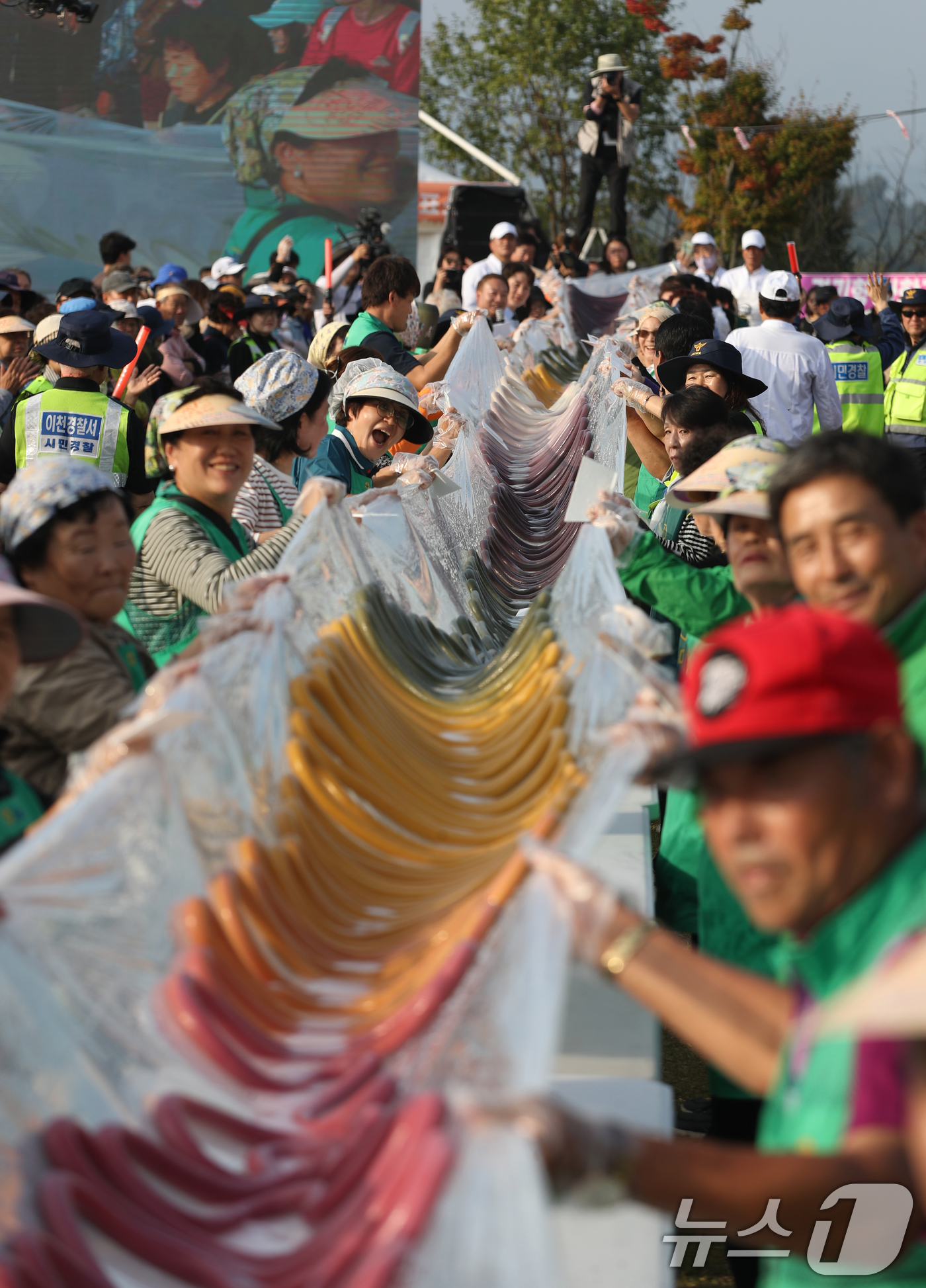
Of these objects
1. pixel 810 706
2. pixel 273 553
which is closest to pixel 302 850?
pixel 273 553

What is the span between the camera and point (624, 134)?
13.9 metres

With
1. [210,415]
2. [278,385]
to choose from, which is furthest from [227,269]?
[210,415]

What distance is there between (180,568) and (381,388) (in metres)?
1.44

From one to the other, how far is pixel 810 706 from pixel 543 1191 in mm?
480

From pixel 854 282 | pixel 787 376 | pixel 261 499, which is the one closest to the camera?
pixel 261 499

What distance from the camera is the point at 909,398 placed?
7.16 meters

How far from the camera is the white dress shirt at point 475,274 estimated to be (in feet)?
32.6

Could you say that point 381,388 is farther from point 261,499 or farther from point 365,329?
point 365,329

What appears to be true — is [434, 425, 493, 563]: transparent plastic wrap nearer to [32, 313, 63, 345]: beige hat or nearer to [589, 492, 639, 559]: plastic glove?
[589, 492, 639, 559]: plastic glove

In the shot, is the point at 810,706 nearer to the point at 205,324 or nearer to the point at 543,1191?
the point at 543,1191

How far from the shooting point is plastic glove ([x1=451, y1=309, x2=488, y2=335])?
646cm

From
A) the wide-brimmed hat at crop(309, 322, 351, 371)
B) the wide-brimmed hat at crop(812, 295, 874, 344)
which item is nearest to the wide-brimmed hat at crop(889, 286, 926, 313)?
the wide-brimmed hat at crop(812, 295, 874, 344)

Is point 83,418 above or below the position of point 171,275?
below

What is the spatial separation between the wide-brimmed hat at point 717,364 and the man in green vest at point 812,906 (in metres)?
3.29
